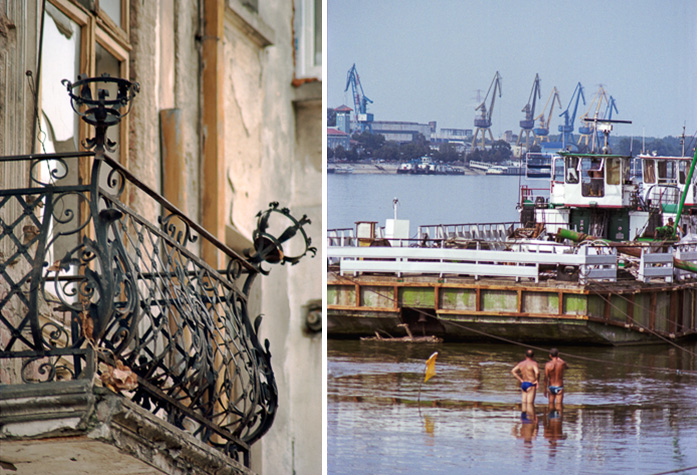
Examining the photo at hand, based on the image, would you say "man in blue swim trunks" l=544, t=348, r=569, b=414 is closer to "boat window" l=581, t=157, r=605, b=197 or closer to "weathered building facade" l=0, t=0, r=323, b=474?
"boat window" l=581, t=157, r=605, b=197

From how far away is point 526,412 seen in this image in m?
3.53

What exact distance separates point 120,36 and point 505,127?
149 centimetres

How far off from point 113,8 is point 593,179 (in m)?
1.96

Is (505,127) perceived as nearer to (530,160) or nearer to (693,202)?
(530,160)

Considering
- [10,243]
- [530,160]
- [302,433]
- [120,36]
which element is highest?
[120,36]

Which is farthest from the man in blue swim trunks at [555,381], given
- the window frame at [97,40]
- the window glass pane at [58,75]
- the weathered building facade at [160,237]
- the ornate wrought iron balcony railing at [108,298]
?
the window glass pane at [58,75]

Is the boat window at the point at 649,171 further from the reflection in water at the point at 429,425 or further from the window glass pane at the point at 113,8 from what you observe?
the window glass pane at the point at 113,8

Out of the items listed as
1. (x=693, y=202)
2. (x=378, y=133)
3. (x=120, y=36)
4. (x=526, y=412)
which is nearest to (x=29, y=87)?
(x=120, y=36)

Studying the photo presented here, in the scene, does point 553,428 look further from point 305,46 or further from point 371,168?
point 305,46

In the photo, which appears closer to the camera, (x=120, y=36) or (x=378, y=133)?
(x=120, y=36)

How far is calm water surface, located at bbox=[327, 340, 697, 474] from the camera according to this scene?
11.4 feet

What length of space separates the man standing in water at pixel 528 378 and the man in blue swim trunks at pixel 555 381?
0.15 ft

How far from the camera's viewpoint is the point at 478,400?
11.7ft

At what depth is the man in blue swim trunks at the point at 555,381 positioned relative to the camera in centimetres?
353
